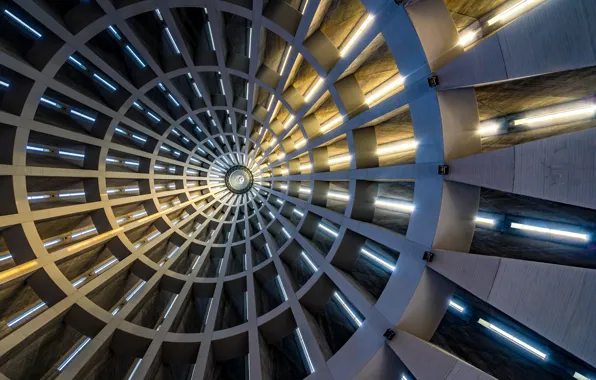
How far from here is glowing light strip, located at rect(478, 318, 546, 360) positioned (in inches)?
272

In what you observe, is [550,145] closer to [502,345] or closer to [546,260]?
[546,260]

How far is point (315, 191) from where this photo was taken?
644 inches

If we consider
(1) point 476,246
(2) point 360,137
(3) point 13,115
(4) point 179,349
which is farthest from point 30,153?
(1) point 476,246

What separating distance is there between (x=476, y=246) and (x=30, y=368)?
904 inches

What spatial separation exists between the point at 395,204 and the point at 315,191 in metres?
5.67

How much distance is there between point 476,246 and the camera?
8633 mm

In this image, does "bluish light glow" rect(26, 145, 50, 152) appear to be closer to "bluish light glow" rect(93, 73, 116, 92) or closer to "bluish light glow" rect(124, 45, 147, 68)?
"bluish light glow" rect(93, 73, 116, 92)

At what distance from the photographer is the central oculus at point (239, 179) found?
1106 inches

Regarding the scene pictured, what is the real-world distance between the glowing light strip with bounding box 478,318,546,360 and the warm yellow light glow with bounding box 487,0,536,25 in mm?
9349

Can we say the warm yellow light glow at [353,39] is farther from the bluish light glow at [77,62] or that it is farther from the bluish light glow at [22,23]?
the bluish light glow at [22,23]

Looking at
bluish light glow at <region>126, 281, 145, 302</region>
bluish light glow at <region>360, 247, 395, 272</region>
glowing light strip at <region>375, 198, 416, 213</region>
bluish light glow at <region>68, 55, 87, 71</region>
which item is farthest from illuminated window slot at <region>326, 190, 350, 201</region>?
bluish light glow at <region>68, 55, 87, 71</region>

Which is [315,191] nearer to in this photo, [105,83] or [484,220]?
[484,220]

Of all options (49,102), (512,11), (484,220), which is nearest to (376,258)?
(484,220)

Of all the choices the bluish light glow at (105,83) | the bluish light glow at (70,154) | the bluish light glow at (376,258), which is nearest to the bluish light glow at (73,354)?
the bluish light glow at (70,154)
